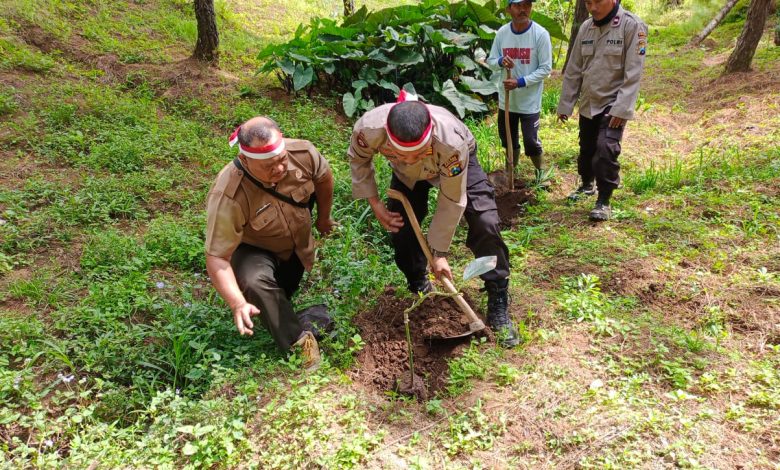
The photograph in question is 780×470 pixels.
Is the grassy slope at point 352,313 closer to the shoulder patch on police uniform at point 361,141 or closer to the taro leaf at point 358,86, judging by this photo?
the taro leaf at point 358,86

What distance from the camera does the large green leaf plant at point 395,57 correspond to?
625 centimetres

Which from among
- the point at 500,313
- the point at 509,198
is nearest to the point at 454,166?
the point at 500,313

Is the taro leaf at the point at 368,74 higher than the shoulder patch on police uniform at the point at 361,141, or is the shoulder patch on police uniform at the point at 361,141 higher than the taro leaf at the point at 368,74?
the shoulder patch on police uniform at the point at 361,141

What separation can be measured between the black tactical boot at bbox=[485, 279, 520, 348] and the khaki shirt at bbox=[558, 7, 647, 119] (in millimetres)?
1742

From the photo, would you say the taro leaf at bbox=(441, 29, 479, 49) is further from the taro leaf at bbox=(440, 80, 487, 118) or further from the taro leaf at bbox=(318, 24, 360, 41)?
the taro leaf at bbox=(318, 24, 360, 41)

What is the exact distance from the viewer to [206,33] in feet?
21.3

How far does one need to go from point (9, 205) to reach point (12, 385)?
2.05 metres

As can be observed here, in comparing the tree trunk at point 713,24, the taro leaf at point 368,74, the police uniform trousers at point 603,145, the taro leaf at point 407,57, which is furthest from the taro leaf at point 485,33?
the tree trunk at point 713,24

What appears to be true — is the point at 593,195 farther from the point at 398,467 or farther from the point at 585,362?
the point at 398,467

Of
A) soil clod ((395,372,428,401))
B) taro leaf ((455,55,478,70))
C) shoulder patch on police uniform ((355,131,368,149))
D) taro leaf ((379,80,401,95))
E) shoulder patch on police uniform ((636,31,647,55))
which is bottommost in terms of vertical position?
soil clod ((395,372,428,401))

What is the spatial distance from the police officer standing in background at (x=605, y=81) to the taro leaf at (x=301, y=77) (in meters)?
3.28

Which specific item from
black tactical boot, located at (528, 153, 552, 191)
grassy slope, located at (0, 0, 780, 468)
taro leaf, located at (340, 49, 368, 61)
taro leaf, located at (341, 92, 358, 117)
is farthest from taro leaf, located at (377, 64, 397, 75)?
black tactical boot, located at (528, 153, 552, 191)

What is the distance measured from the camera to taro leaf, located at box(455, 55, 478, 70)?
6527mm

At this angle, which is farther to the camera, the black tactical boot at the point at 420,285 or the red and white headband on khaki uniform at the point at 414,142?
the black tactical boot at the point at 420,285
